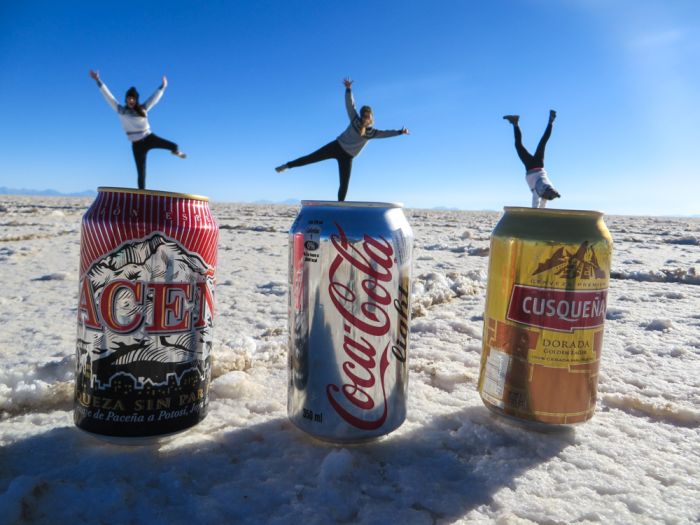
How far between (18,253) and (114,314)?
3238 mm

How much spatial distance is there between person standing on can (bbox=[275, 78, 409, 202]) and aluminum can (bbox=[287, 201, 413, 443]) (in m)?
1.53

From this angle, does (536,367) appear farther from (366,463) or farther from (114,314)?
(114,314)

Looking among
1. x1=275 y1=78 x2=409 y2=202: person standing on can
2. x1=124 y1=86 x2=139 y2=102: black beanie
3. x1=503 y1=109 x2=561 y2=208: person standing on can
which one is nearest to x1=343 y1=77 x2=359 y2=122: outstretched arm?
x1=275 y1=78 x2=409 y2=202: person standing on can

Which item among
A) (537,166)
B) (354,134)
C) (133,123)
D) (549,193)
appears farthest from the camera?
(133,123)

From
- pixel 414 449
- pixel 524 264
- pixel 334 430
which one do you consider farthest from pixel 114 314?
pixel 524 264

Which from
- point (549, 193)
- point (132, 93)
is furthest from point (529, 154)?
point (132, 93)

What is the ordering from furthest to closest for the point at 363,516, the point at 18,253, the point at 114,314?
the point at 18,253 < the point at 114,314 < the point at 363,516

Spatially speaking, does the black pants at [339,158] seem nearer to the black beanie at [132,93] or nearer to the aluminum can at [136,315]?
the black beanie at [132,93]

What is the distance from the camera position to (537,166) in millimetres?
2049

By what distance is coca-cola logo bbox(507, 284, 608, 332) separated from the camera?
3.19 ft

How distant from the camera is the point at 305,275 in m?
0.96

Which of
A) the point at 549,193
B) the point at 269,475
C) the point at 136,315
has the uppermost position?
the point at 549,193

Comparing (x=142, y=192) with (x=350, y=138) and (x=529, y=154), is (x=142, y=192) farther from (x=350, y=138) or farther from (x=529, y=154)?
(x=350, y=138)

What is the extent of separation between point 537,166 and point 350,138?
99 cm
